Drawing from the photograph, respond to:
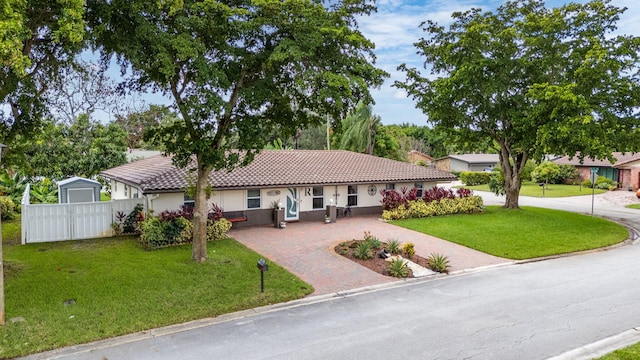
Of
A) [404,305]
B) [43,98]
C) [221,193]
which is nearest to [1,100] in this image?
[43,98]

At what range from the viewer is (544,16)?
2178 centimetres

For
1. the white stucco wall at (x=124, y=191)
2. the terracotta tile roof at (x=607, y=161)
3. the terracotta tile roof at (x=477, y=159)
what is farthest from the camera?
the terracotta tile roof at (x=477, y=159)

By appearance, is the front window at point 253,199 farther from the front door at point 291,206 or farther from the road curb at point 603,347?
the road curb at point 603,347

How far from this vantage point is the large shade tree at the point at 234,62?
9883 millimetres

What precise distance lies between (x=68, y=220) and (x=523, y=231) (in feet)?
63.4

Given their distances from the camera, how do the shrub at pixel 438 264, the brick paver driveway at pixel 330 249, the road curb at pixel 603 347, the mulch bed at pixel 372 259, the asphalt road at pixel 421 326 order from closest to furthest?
the road curb at pixel 603 347 → the asphalt road at pixel 421 326 → the brick paver driveway at pixel 330 249 → the shrub at pixel 438 264 → the mulch bed at pixel 372 259

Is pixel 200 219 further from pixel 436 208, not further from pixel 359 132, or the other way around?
pixel 359 132

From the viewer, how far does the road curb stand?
7.10 metres

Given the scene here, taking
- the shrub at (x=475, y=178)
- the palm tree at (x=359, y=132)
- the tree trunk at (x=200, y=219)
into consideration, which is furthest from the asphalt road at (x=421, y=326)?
the shrub at (x=475, y=178)

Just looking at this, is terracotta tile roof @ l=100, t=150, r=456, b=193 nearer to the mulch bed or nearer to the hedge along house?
the hedge along house

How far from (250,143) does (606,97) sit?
62.0 feet

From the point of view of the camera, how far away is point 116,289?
1007cm

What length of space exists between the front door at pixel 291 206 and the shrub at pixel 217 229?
4185 mm

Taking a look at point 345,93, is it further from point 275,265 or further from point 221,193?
point 221,193
